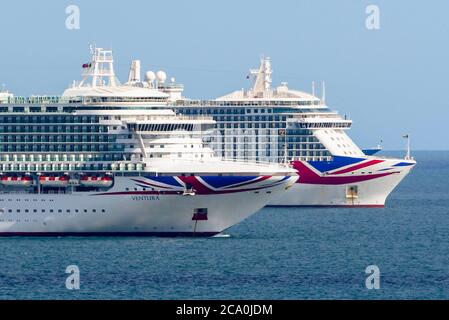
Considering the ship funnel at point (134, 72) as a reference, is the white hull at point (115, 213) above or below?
below

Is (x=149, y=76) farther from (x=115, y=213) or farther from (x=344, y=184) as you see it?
(x=115, y=213)

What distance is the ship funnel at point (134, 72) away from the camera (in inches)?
3394

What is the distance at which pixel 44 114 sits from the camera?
225ft

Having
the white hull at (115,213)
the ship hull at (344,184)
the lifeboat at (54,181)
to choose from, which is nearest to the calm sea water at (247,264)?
the white hull at (115,213)

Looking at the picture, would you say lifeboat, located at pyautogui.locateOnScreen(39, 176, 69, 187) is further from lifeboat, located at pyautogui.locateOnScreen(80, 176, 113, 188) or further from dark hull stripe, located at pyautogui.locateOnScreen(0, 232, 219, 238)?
dark hull stripe, located at pyautogui.locateOnScreen(0, 232, 219, 238)

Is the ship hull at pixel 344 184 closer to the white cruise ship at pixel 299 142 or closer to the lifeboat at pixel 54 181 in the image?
the white cruise ship at pixel 299 142

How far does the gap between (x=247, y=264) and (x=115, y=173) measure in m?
11.0

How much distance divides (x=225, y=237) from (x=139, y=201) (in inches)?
169

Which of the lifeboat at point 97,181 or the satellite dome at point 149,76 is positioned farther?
the satellite dome at point 149,76

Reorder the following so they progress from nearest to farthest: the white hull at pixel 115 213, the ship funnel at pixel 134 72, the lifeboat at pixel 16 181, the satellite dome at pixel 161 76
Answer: the white hull at pixel 115 213
the lifeboat at pixel 16 181
the ship funnel at pixel 134 72
the satellite dome at pixel 161 76

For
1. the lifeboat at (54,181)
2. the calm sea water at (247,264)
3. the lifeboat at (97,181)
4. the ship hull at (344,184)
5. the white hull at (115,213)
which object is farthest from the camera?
A: the ship hull at (344,184)

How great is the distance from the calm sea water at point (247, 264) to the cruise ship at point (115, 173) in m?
0.98
